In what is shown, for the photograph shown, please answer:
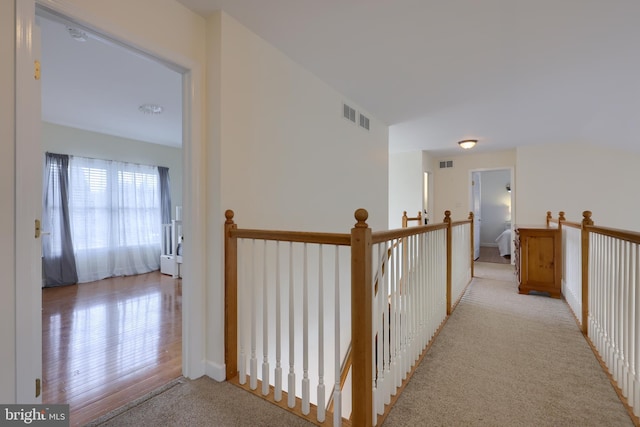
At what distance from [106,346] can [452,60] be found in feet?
12.7

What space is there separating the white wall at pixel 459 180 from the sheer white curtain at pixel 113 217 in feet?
19.7

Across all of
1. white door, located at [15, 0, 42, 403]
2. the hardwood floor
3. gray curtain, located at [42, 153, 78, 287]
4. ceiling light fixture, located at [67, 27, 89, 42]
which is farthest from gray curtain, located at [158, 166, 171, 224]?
white door, located at [15, 0, 42, 403]

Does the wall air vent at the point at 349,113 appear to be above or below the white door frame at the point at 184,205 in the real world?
above

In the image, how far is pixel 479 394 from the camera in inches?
69.8

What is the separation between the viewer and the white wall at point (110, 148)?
14.8ft

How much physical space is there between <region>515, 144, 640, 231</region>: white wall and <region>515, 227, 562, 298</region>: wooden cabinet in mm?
2280

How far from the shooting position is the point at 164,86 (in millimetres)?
3166

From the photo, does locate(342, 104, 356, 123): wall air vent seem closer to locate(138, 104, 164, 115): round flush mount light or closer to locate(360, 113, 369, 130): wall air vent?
locate(360, 113, 369, 130): wall air vent

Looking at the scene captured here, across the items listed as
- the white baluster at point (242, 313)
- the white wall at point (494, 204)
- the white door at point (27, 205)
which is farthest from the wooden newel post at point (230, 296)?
the white wall at point (494, 204)

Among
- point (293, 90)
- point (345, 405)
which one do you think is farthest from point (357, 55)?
point (345, 405)

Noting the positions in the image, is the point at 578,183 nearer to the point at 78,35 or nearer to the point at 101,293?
the point at 78,35

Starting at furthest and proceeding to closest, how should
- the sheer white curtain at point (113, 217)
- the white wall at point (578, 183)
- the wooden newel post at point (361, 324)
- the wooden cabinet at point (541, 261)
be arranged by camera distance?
1. the white wall at point (578, 183)
2. the sheer white curtain at point (113, 217)
3. the wooden cabinet at point (541, 261)
4. the wooden newel post at point (361, 324)

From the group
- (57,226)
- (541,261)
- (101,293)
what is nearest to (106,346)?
(101,293)

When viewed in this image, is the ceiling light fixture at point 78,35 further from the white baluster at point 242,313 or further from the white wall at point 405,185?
the white wall at point 405,185
